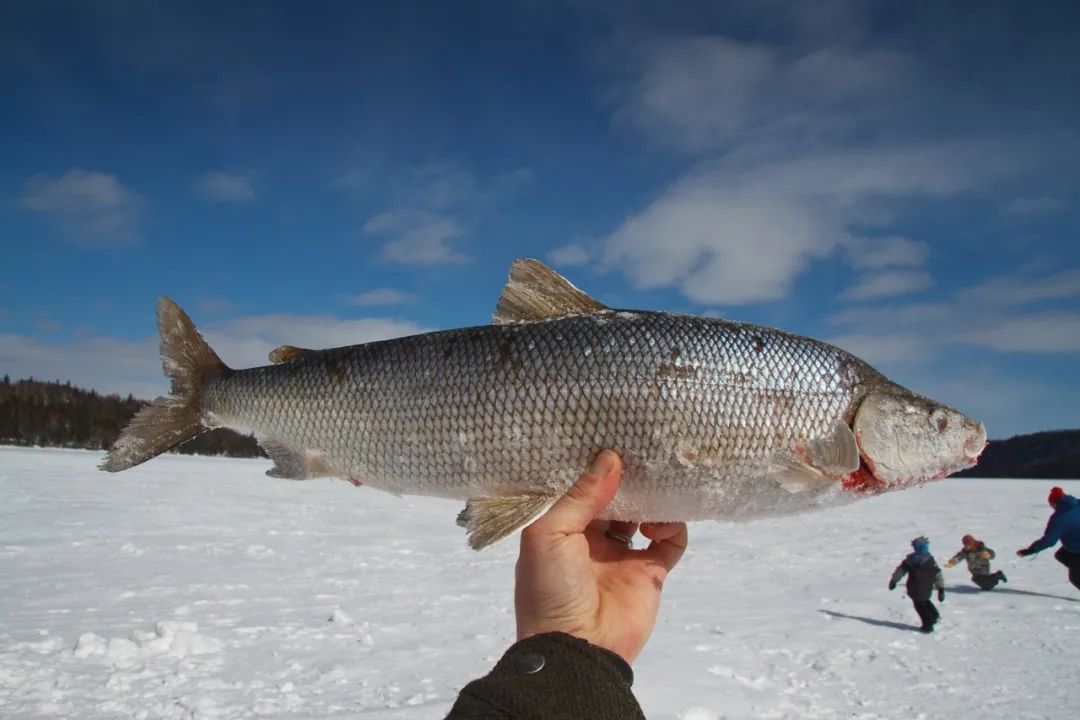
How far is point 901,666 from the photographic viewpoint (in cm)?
1066

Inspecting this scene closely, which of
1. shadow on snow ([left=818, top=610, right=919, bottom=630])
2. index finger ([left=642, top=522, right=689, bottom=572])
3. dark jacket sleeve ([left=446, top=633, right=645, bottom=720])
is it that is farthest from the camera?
shadow on snow ([left=818, top=610, right=919, bottom=630])

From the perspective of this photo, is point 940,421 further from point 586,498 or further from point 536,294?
point 536,294

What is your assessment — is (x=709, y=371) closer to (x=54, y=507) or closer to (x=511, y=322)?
(x=511, y=322)

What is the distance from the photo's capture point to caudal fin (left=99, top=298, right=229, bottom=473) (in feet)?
10.3

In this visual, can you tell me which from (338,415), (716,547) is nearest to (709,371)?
(338,415)

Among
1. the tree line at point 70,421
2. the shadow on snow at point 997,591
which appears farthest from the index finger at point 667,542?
the tree line at point 70,421

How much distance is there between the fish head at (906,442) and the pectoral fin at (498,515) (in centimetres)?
129

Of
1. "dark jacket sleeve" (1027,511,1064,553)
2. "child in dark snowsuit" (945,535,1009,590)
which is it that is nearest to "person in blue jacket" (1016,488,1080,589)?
"dark jacket sleeve" (1027,511,1064,553)

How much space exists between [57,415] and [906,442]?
57268 millimetres

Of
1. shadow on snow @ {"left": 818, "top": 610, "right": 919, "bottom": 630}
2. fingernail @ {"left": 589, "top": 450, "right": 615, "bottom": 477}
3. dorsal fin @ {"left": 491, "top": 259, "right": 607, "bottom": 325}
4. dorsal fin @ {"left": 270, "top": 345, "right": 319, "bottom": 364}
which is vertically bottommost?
shadow on snow @ {"left": 818, "top": 610, "right": 919, "bottom": 630}

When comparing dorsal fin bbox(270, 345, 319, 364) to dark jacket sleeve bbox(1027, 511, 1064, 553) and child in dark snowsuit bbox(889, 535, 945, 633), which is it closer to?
child in dark snowsuit bbox(889, 535, 945, 633)

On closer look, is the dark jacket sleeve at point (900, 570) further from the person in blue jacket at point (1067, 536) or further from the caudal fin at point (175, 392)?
the caudal fin at point (175, 392)

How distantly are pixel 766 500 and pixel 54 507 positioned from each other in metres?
23.1

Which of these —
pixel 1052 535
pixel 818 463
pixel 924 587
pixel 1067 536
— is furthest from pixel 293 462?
pixel 1067 536
